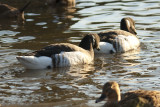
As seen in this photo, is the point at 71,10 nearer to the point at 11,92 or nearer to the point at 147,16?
the point at 147,16

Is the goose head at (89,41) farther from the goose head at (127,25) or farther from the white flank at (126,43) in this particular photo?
the goose head at (127,25)

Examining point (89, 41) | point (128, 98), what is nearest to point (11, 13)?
point (89, 41)

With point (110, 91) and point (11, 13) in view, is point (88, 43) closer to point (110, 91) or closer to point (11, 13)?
point (110, 91)

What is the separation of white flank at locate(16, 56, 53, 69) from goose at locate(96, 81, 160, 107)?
4188 millimetres

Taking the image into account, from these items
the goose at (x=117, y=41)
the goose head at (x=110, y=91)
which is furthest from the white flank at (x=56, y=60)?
the goose head at (x=110, y=91)

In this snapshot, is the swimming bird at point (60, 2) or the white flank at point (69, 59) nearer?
the white flank at point (69, 59)

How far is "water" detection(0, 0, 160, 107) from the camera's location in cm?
984

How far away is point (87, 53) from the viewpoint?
503 inches

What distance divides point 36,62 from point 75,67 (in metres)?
1.07

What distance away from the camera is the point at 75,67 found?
12297 mm

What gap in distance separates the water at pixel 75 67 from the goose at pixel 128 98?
3.57 feet

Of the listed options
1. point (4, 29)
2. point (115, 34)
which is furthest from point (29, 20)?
point (115, 34)

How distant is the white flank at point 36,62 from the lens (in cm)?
1173

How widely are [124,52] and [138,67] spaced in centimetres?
220
